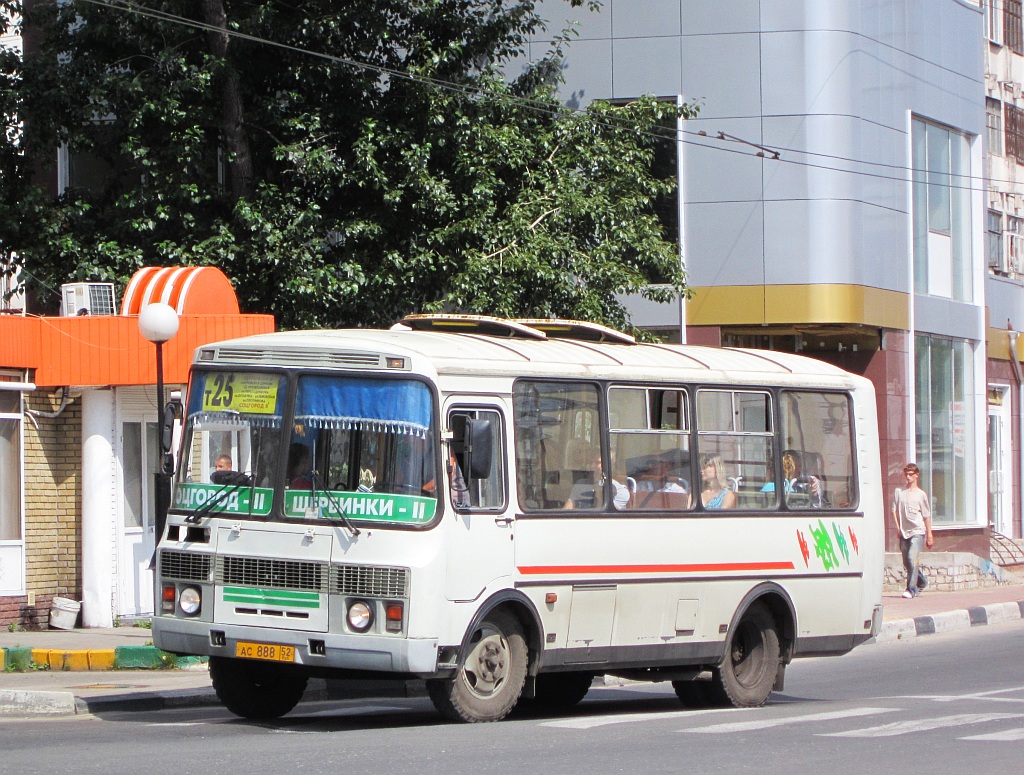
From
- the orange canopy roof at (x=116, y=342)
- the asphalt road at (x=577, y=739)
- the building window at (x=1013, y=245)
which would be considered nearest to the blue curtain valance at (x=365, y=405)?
the asphalt road at (x=577, y=739)

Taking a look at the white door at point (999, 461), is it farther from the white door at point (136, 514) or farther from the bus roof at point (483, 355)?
the bus roof at point (483, 355)

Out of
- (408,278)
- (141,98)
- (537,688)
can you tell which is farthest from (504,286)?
(537,688)

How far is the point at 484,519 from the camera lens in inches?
411

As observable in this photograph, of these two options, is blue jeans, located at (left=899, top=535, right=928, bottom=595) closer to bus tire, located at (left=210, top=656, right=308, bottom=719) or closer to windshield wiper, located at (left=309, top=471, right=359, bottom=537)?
bus tire, located at (left=210, top=656, right=308, bottom=719)

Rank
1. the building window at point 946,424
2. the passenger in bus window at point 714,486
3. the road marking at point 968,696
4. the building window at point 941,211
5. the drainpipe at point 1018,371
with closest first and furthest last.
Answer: the passenger in bus window at point 714,486
the road marking at point 968,696
the building window at point 941,211
the building window at point 946,424
the drainpipe at point 1018,371

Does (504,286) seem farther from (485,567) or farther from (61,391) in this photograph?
(485,567)

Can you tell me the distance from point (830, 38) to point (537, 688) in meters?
15.1

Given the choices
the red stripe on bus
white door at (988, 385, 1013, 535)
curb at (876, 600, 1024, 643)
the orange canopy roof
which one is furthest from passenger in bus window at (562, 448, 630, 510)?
white door at (988, 385, 1013, 535)

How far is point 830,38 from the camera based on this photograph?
2494 cm

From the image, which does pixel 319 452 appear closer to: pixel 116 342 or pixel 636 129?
pixel 116 342

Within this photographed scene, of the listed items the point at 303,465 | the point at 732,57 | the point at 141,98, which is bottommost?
the point at 303,465

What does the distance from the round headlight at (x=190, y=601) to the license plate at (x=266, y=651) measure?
446mm

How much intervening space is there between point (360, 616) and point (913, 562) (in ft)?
47.0

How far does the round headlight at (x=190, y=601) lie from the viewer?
10.5m
